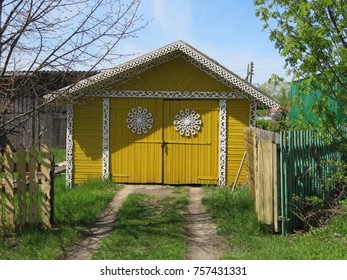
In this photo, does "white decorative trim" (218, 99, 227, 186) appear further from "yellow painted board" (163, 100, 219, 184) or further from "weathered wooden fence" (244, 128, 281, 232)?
"weathered wooden fence" (244, 128, 281, 232)

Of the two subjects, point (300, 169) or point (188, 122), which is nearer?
point (300, 169)

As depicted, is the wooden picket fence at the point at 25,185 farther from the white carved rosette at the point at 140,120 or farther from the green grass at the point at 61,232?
the white carved rosette at the point at 140,120

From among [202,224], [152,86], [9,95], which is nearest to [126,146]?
[152,86]

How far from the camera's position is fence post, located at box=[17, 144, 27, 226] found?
6.76 metres

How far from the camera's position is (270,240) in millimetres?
6344

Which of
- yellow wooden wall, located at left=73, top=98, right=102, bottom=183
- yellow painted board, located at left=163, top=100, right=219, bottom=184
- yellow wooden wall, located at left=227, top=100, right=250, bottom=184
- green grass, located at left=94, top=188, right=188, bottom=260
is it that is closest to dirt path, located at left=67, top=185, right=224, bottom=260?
green grass, located at left=94, top=188, right=188, bottom=260

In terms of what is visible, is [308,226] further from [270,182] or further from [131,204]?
[131,204]

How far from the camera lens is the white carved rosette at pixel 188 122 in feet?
37.9

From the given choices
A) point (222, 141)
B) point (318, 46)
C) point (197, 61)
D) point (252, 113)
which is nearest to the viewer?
point (318, 46)

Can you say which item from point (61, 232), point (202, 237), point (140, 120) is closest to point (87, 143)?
point (140, 120)

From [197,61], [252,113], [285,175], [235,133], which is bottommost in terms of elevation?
[285,175]

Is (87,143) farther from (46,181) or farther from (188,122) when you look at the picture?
(46,181)

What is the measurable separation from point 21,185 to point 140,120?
17.2 feet

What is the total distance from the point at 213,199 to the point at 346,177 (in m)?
3.44
